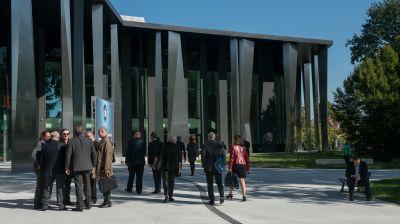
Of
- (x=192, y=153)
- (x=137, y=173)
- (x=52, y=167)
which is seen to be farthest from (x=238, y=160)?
(x=192, y=153)

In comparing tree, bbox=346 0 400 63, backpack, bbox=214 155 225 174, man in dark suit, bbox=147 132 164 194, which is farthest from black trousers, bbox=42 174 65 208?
tree, bbox=346 0 400 63

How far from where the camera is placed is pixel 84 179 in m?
11.7

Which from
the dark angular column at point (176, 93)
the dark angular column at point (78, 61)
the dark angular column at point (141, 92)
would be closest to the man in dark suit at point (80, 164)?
the dark angular column at point (78, 61)

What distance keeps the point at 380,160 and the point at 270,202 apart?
1000 inches

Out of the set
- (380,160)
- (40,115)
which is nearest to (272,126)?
(380,160)

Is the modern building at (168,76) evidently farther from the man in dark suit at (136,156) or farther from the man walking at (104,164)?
the man walking at (104,164)

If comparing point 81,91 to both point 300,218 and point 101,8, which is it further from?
point 300,218

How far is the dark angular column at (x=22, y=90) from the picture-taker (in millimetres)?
24641

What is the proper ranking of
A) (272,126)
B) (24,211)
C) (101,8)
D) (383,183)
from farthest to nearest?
(272,126), (101,8), (383,183), (24,211)

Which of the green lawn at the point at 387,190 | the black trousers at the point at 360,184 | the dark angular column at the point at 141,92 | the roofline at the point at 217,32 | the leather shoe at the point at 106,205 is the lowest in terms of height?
the green lawn at the point at 387,190

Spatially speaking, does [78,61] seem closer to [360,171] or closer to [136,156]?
[136,156]

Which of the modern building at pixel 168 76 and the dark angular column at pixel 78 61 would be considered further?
the modern building at pixel 168 76

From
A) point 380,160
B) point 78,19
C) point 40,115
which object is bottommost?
point 380,160

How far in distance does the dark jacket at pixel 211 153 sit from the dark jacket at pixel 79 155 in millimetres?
2610
